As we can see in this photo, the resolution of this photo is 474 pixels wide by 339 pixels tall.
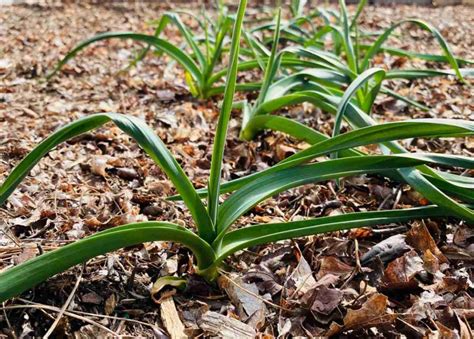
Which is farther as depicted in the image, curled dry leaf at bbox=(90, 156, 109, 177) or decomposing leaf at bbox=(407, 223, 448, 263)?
curled dry leaf at bbox=(90, 156, 109, 177)

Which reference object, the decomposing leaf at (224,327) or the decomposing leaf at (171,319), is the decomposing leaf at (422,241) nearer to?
the decomposing leaf at (224,327)

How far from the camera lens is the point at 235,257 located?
50.6 inches

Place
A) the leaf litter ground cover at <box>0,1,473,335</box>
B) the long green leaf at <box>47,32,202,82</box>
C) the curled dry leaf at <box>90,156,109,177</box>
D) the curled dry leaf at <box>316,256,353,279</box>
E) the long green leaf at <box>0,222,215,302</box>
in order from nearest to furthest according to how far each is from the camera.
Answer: the long green leaf at <box>0,222,215,302</box>, the leaf litter ground cover at <box>0,1,473,335</box>, the curled dry leaf at <box>316,256,353,279</box>, the curled dry leaf at <box>90,156,109,177</box>, the long green leaf at <box>47,32,202,82</box>

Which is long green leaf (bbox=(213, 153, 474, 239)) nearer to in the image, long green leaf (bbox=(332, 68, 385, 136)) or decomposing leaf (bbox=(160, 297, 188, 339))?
long green leaf (bbox=(332, 68, 385, 136))

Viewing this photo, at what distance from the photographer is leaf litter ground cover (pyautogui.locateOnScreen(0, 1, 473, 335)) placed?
110 cm

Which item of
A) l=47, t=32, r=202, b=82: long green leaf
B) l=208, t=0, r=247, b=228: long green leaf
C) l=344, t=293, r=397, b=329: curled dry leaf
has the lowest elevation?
l=344, t=293, r=397, b=329: curled dry leaf

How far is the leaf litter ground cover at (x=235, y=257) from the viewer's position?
43.2 inches

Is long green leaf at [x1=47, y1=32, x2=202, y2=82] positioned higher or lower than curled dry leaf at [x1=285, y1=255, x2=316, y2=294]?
higher

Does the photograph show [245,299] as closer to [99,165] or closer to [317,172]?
[317,172]

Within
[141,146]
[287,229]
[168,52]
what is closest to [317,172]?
[287,229]

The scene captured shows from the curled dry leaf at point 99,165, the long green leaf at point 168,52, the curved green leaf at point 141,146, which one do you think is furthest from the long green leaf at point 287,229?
the long green leaf at point 168,52

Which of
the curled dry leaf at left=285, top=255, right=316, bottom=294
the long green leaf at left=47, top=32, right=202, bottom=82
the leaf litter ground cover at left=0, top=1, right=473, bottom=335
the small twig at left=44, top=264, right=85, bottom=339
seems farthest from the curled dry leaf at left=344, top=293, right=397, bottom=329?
the long green leaf at left=47, top=32, right=202, bottom=82

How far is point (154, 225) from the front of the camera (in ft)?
3.51

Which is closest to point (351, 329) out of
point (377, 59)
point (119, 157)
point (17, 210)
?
point (17, 210)
